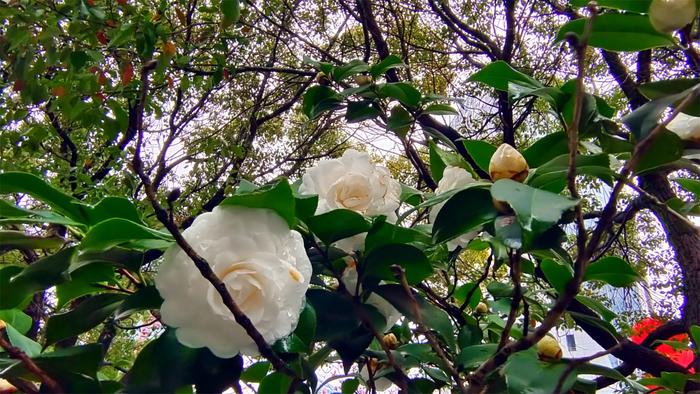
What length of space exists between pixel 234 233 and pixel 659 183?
1.48 m

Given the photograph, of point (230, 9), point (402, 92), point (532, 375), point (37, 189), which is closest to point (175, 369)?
point (37, 189)

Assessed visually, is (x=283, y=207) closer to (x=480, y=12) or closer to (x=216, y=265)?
(x=216, y=265)

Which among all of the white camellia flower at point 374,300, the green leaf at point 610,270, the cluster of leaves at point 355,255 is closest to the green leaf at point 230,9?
the cluster of leaves at point 355,255

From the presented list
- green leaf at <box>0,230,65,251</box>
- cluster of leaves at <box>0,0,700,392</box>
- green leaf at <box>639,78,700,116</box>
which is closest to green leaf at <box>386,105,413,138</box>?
cluster of leaves at <box>0,0,700,392</box>

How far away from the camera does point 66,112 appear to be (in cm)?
137

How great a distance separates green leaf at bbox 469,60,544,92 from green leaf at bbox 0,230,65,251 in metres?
0.39

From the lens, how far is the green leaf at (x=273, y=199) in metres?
0.37

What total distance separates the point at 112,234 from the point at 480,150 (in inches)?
14.3

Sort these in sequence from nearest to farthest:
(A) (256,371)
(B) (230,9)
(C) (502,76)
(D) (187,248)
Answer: (D) (187,248), (C) (502,76), (A) (256,371), (B) (230,9)

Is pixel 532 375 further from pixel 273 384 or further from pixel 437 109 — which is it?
pixel 437 109

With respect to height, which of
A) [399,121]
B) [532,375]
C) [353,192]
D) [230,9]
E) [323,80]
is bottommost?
[532,375]

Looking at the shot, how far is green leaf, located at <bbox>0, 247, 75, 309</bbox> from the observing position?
391 mm

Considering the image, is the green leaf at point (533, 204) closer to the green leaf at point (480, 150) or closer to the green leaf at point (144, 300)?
the green leaf at point (480, 150)

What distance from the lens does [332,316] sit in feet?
1.61
